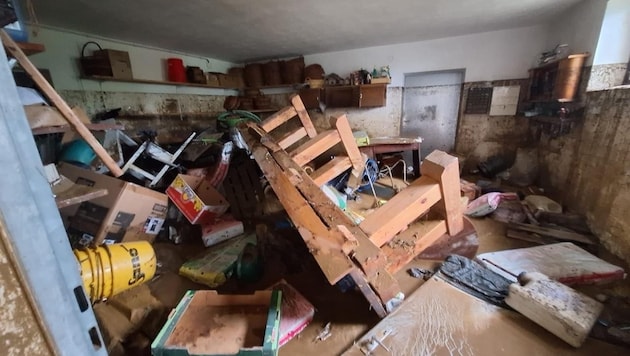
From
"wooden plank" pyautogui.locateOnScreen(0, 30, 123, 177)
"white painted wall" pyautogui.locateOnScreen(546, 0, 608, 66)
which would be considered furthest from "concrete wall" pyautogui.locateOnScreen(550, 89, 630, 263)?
"wooden plank" pyautogui.locateOnScreen(0, 30, 123, 177)

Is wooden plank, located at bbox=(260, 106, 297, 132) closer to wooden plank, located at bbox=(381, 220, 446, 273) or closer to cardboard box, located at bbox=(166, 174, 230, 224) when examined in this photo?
cardboard box, located at bbox=(166, 174, 230, 224)

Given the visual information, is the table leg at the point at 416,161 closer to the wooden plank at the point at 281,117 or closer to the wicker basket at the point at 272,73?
the wooden plank at the point at 281,117

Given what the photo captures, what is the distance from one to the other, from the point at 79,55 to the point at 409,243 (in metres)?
4.89

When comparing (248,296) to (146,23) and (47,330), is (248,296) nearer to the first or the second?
(47,330)

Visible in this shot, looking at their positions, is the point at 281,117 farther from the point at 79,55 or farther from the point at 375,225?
the point at 79,55

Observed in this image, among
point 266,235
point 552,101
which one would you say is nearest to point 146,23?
point 266,235

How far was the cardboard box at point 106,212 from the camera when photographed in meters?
1.84

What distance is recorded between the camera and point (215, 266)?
1848 mm

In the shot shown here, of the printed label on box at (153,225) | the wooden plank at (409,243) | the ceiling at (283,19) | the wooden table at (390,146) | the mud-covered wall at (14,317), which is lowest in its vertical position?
the printed label on box at (153,225)

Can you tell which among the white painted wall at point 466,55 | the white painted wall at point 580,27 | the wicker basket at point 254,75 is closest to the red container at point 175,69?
the wicker basket at point 254,75

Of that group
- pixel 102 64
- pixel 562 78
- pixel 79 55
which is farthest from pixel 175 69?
pixel 562 78

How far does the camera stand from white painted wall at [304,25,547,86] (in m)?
3.83

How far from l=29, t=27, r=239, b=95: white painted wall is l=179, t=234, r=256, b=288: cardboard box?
11.4 feet

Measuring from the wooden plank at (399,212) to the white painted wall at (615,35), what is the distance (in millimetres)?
2885
